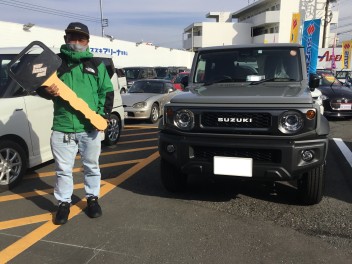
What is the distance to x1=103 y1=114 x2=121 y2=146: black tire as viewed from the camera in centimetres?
713

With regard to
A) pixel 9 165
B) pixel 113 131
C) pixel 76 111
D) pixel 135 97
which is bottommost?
pixel 113 131

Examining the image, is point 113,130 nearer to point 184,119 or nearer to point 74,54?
point 184,119

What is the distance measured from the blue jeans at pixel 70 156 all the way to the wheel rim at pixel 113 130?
3391 millimetres

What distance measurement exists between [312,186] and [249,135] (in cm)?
98

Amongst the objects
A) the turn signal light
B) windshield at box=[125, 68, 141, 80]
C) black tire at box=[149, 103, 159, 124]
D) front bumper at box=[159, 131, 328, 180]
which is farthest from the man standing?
windshield at box=[125, 68, 141, 80]

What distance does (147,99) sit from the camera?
10883mm

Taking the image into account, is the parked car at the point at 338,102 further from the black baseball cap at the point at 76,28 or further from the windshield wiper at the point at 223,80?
the black baseball cap at the point at 76,28

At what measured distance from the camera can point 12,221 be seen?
12.3 feet

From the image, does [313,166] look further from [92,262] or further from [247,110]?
[92,262]

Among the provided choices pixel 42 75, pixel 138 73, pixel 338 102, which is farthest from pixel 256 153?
pixel 138 73

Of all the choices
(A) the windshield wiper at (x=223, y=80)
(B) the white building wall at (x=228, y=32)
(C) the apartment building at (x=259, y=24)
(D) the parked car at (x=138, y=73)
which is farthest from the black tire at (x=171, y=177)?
(B) the white building wall at (x=228, y=32)

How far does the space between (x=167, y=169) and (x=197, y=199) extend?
0.52 metres


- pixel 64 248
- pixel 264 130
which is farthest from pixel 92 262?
pixel 264 130

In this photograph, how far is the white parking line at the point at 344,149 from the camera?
6316 millimetres
